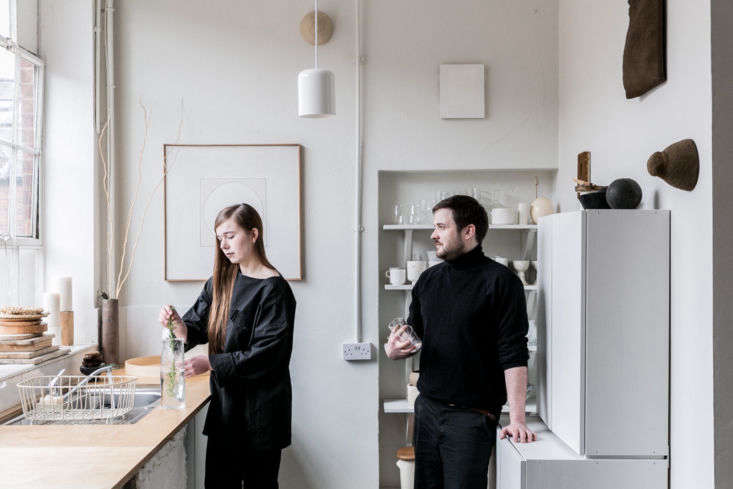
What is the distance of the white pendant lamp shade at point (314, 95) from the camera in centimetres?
283

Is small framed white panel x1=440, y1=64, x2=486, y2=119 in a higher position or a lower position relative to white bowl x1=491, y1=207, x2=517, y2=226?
higher

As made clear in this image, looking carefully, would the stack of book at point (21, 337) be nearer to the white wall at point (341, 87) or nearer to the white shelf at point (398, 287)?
the white wall at point (341, 87)

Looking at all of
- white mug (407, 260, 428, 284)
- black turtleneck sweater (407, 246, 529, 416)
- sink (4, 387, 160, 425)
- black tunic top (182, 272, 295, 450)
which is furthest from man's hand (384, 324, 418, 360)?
white mug (407, 260, 428, 284)


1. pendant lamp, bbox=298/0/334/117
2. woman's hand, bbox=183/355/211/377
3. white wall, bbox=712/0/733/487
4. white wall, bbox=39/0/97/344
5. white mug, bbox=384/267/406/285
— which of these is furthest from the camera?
white mug, bbox=384/267/406/285

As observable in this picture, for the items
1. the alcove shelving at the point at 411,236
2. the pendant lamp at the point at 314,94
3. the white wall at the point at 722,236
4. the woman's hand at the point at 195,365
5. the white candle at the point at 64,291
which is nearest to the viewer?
the white wall at the point at 722,236

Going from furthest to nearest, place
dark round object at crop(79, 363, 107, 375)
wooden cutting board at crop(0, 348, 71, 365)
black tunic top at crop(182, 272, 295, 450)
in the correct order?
dark round object at crop(79, 363, 107, 375)
wooden cutting board at crop(0, 348, 71, 365)
black tunic top at crop(182, 272, 295, 450)

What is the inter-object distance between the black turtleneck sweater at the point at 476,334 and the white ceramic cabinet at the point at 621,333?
270 mm

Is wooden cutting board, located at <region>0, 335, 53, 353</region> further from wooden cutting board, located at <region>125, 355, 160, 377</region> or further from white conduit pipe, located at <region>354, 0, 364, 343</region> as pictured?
white conduit pipe, located at <region>354, 0, 364, 343</region>

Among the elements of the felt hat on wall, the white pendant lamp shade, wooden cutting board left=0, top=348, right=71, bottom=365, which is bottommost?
wooden cutting board left=0, top=348, right=71, bottom=365

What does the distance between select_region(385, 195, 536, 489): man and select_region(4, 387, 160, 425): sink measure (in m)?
0.93

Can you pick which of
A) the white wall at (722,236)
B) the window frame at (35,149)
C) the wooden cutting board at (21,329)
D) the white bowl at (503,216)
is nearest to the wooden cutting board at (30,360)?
the wooden cutting board at (21,329)

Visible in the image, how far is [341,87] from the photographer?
3.57m

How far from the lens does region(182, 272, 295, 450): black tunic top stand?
8.11 ft

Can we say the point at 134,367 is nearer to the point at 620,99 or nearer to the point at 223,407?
the point at 223,407
